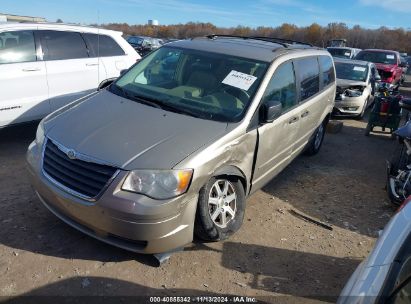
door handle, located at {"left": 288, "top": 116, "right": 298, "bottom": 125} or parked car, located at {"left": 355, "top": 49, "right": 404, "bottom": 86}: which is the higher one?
door handle, located at {"left": 288, "top": 116, "right": 298, "bottom": 125}

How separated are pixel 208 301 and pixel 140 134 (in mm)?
1463

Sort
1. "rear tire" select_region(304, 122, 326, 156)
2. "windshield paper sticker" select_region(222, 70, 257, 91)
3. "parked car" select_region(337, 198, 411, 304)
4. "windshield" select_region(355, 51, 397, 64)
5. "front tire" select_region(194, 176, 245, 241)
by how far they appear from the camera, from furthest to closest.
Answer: "windshield" select_region(355, 51, 397, 64) < "rear tire" select_region(304, 122, 326, 156) < "windshield paper sticker" select_region(222, 70, 257, 91) < "front tire" select_region(194, 176, 245, 241) < "parked car" select_region(337, 198, 411, 304)

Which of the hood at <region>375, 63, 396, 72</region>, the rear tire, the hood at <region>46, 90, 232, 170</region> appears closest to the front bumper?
the hood at <region>46, 90, 232, 170</region>

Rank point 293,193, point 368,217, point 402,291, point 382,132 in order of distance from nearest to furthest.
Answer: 1. point 402,291
2. point 368,217
3. point 293,193
4. point 382,132

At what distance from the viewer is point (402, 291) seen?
1.58 meters

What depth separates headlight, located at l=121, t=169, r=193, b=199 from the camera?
9.21 ft

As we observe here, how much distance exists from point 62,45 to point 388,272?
561 centimetres

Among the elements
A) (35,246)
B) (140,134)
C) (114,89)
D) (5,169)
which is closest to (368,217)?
(140,134)

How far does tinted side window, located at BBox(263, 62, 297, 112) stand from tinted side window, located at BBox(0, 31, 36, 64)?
362 cm

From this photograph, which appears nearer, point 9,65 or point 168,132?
point 168,132

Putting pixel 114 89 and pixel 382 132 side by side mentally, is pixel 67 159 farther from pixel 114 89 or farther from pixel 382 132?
pixel 382 132

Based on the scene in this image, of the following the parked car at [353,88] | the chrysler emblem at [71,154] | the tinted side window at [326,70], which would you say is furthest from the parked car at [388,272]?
the parked car at [353,88]

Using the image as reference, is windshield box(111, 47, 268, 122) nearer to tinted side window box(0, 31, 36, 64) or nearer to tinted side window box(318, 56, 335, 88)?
tinted side window box(0, 31, 36, 64)

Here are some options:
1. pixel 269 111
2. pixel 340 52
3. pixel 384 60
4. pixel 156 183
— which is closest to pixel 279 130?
pixel 269 111
